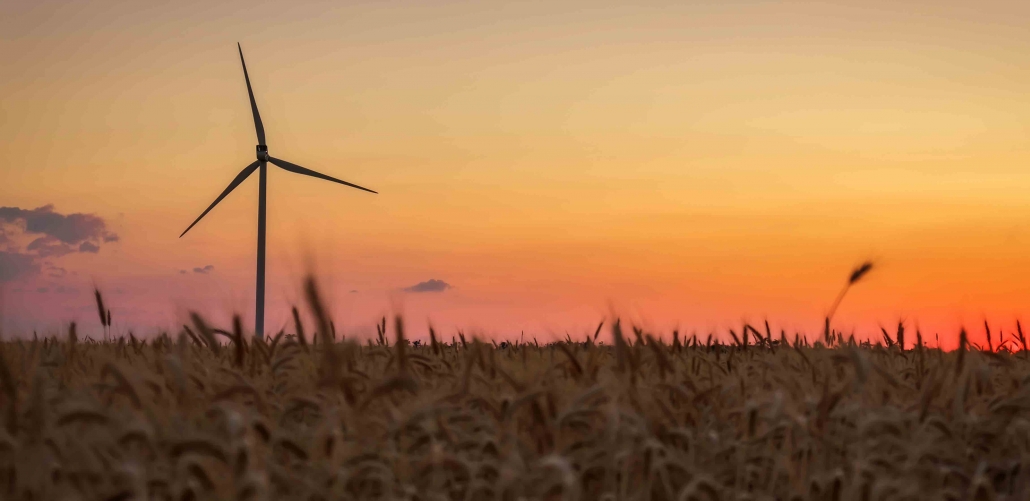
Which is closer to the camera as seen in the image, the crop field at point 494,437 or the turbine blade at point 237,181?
the crop field at point 494,437

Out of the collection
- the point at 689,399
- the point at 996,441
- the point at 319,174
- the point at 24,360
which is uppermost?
the point at 319,174

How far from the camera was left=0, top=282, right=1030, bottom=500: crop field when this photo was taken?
408cm

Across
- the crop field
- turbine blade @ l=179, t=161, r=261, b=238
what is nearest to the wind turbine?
turbine blade @ l=179, t=161, r=261, b=238

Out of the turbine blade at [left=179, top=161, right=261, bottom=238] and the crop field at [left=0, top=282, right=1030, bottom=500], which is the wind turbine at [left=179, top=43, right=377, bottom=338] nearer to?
the turbine blade at [left=179, top=161, right=261, bottom=238]

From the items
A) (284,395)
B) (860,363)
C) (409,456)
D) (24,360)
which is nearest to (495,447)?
(409,456)

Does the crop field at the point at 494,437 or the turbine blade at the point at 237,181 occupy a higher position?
the turbine blade at the point at 237,181

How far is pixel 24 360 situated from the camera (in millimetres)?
7445

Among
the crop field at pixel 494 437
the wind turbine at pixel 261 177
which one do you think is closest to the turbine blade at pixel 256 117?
the wind turbine at pixel 261 177

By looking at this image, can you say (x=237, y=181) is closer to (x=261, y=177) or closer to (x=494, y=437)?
(x=261, y=177)

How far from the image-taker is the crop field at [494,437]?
4.08 m

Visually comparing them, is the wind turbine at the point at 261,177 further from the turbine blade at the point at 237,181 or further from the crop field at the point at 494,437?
the crop field at the point at 494,437

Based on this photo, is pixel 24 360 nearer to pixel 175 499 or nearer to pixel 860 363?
pixel 175 499

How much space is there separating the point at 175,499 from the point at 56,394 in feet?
7.25

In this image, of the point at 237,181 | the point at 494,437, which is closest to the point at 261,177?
the point at 237,181
